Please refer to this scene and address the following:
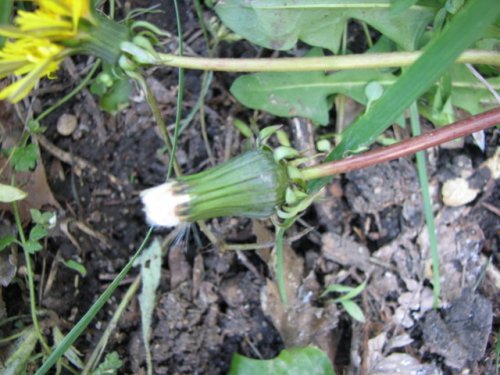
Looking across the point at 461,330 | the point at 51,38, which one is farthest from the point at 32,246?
the point at 461,330

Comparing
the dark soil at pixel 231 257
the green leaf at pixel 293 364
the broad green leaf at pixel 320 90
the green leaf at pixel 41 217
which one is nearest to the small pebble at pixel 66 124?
the dark soil at pixel 231 257

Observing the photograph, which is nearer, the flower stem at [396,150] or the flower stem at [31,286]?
the flower stem at [396,150]

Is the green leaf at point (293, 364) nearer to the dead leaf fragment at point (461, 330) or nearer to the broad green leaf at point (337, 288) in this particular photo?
the broad green leaf at point (337, 288)

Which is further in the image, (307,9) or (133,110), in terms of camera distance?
(133,110)

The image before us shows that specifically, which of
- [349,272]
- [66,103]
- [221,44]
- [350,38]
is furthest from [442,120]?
[66,103]

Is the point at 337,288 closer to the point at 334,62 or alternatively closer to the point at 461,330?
the point at 461,330

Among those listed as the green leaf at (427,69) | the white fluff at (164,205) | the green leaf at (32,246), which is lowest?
the white fluff at (164,205)

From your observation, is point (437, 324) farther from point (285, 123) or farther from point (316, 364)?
point (285, 123)
